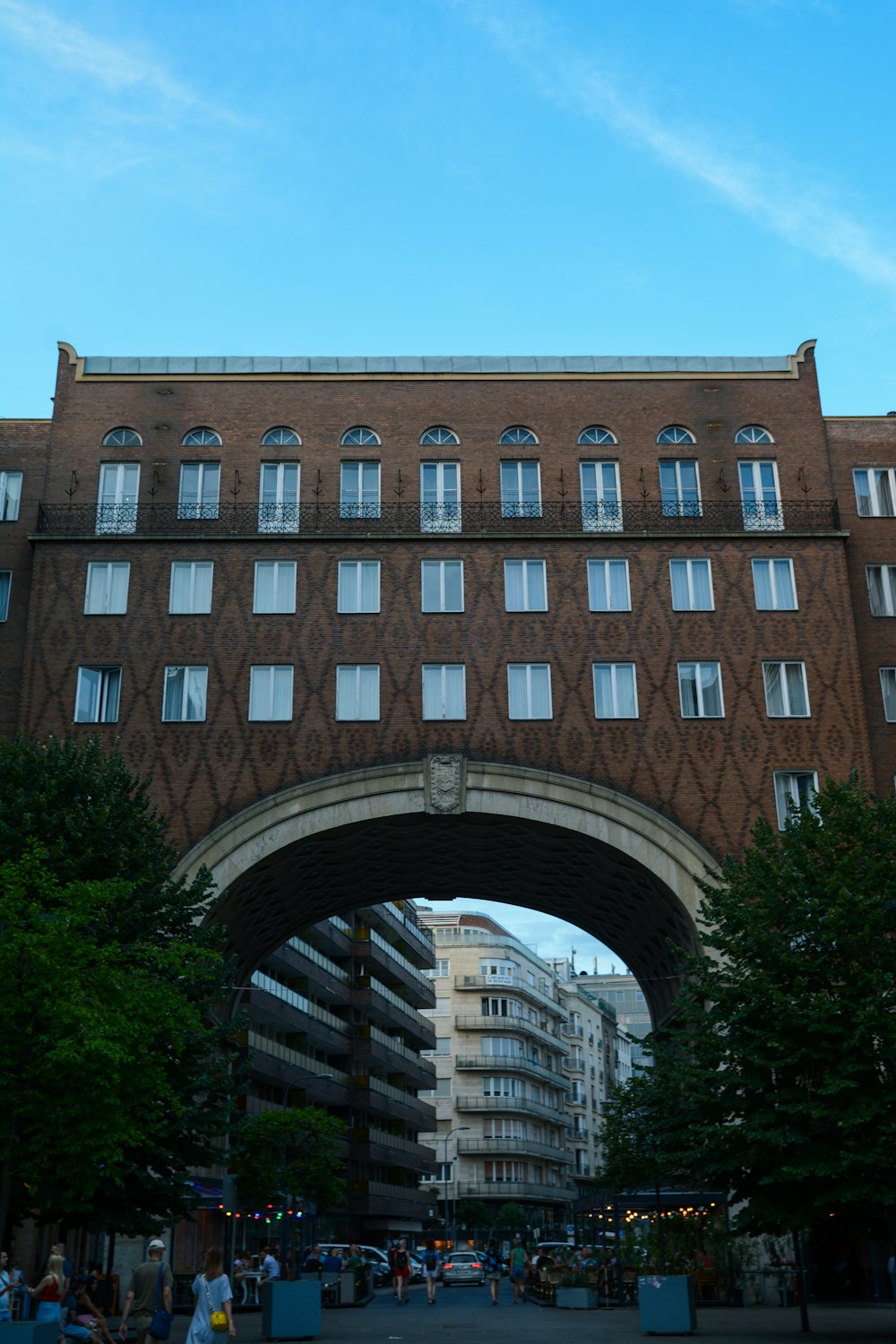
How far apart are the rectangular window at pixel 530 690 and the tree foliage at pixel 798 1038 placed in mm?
9726

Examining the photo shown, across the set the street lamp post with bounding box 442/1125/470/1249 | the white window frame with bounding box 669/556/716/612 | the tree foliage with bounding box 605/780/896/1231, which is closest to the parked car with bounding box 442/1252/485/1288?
the tree foliage with bounding box 605/780/896/1231

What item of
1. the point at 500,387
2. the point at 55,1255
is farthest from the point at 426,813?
the point at 55,1255

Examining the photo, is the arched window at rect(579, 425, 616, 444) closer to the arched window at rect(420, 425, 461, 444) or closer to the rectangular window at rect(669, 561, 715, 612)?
the arched window at rect(420, 425, 461, 444)

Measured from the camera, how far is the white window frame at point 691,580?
40.7 m

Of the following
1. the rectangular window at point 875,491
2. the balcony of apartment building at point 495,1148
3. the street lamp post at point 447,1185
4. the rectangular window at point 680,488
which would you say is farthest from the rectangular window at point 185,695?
the balcony of apartment building at point 495,1148

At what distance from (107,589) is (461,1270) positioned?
123ft

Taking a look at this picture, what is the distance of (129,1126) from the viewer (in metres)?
24.8

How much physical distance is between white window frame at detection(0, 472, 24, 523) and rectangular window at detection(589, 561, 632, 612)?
1665 cm

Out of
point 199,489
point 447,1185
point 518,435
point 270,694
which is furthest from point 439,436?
point 447,1185

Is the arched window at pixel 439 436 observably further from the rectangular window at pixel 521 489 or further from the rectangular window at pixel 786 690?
the rectangular window at pixel 786 690

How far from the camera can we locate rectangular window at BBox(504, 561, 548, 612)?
134 feet

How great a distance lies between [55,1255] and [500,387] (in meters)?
28.3

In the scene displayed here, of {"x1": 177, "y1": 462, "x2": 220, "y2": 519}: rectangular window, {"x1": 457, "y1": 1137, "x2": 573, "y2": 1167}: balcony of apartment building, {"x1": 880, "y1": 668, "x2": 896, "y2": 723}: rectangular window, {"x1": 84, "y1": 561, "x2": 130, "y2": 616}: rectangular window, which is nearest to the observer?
{"x1": 84, "y1": 561, "x2": 130, "y2": 616}: rectangular window

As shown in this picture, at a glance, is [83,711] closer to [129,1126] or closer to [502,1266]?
[129,1126]
